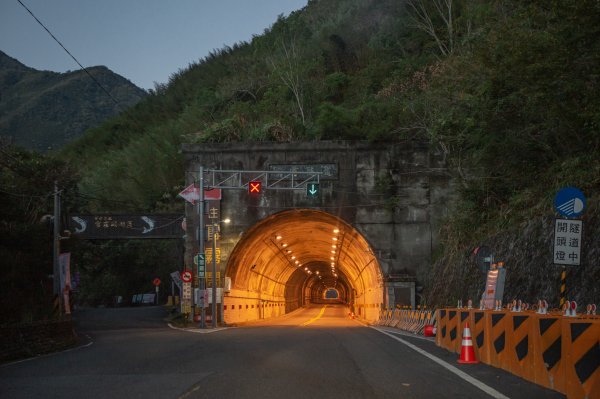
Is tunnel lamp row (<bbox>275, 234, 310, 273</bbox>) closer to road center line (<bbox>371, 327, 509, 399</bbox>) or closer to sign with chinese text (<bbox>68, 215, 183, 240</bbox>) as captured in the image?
sign with chinese text (<bbox>68, 215, 183, 240</bbox>)

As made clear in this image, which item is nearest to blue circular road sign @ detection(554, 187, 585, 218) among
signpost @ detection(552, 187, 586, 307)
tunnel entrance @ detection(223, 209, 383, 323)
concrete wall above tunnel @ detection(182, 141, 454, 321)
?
signpost @ detection(552, 187, 586, 307)

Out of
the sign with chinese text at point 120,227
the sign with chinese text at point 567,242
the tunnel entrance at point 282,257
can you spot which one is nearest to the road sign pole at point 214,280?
the tunnel entrance at point 282,257

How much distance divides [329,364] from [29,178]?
1205 inches

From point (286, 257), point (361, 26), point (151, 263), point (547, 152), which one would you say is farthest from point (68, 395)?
point (361, 26)

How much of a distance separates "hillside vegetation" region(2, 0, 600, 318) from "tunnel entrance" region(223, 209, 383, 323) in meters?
4.97

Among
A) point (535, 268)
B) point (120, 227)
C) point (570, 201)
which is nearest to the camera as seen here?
point (570, 201)

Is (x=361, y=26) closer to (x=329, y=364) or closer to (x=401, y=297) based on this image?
(x=401, y=297)

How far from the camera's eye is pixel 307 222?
4056 cm

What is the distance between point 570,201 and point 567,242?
73 cm

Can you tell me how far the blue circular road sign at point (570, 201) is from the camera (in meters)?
11.4

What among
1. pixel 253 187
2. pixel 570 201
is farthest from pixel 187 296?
pixel 570 201

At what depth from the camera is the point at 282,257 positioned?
180 feet

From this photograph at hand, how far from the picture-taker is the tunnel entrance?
37.6 meters

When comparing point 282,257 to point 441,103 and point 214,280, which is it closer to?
point 214,280
